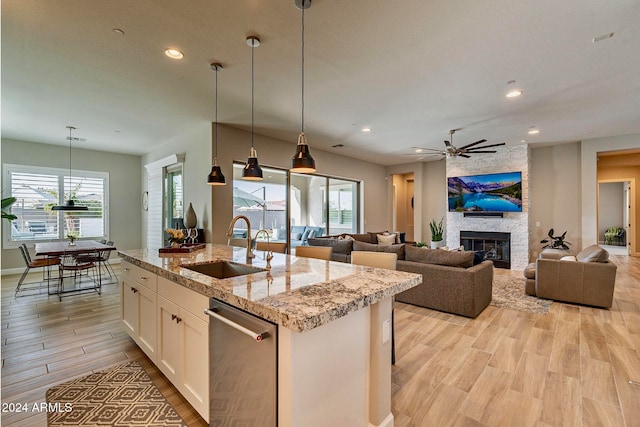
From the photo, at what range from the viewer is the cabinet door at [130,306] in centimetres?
258

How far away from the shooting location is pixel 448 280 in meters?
3.63

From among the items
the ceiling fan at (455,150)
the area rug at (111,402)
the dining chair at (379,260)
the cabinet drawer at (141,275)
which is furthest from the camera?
the ceiling fan at (455,150)

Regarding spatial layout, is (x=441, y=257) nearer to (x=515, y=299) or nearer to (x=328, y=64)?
(x=515, y=299)

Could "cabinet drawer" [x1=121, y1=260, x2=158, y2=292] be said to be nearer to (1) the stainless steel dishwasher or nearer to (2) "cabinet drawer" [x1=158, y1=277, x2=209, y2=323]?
(2) "cabinet drawer" [x1=158, y1=277, x2=209, y2=323]

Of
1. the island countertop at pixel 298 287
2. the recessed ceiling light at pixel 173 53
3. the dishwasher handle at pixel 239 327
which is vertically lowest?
the dishwasher handle at pixel 239 327

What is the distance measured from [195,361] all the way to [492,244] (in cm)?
746

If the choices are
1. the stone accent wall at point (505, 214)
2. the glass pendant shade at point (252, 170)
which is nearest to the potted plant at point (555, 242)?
the stone accent wall at point (505, 214)

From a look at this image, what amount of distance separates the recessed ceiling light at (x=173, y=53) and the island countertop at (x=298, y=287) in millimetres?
2010

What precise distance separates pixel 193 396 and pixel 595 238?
7.99 meters

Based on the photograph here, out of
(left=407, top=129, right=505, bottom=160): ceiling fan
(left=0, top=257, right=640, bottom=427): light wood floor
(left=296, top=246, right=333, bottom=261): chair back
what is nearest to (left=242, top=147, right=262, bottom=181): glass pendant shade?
(left=296, top=246, right=333, bottom=261): chair back

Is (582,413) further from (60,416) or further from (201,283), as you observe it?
(60,416)

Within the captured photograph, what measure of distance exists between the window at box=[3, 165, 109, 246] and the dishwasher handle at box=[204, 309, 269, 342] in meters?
6.57

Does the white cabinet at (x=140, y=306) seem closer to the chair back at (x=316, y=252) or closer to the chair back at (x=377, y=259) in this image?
the chair back at (x=316, y=252)

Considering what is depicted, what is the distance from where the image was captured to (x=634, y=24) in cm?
238
